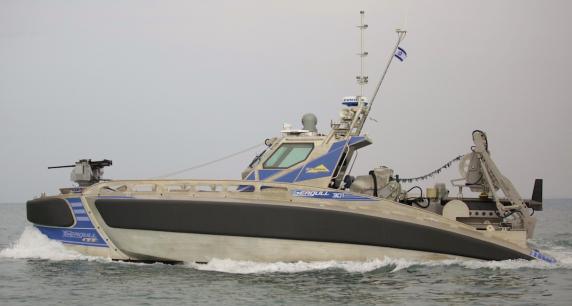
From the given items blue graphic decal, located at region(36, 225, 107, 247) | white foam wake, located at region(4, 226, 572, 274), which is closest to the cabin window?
white foam wake, located at region(4, 226, 572, 274)

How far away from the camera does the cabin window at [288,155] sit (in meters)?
16.5

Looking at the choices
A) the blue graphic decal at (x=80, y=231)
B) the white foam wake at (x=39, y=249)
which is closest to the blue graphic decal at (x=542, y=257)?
the blue graphic decal at (x=80, y=231)

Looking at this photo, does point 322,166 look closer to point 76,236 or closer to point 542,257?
point 542,257

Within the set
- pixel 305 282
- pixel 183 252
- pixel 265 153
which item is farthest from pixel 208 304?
pixel 265 153

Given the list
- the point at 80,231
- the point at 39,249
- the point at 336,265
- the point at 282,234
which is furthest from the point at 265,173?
the point at 39,249

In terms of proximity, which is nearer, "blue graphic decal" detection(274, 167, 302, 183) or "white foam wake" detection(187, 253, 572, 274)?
"white foam wake" detection(187, 253, 572, 274)

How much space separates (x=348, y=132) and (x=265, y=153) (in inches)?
68.0

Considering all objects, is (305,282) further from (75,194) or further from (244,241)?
(75,194)

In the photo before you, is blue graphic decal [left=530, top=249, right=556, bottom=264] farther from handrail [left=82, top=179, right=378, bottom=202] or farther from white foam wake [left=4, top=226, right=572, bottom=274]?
handrail [left=82, top=179, right=378, bottom=202]

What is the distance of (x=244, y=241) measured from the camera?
51.0ft

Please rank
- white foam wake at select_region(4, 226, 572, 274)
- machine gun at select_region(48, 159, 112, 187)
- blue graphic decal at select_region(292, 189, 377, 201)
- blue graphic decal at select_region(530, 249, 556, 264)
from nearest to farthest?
white foam wake at select_region(4, 226, 572, 274) → blue graphic decal at select_region(292, 189, 377, 201) → blue graphic decal at select_region(530, 249, 556, 264) → machine gun at select_region(48, 159, 112, 187)

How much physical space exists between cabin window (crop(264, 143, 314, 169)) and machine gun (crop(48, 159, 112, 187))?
12.3 ft

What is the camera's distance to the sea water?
13250 millimetres

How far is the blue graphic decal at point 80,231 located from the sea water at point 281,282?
0.97 feet
